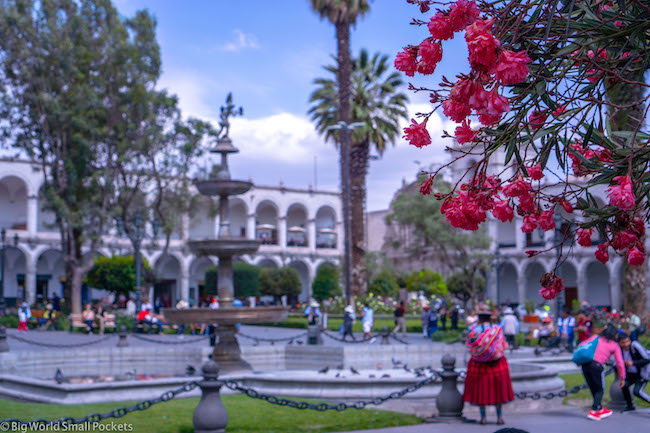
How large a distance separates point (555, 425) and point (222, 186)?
742 cm

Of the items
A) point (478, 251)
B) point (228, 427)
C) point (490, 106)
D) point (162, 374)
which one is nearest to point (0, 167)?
point (478, 251)

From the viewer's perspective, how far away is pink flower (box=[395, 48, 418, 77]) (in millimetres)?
3027

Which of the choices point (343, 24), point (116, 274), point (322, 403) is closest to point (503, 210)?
point (322, 403)

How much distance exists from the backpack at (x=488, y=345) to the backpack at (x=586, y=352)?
94cm

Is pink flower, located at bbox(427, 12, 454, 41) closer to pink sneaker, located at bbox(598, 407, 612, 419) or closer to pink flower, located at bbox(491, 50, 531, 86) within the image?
pink flower, located at bbox(491, 50, 531, 86)

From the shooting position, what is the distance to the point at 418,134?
3119mm

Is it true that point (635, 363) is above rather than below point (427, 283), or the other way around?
below

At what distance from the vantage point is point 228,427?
26.5 ft

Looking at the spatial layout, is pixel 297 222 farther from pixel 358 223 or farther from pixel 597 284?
pixel 358 223

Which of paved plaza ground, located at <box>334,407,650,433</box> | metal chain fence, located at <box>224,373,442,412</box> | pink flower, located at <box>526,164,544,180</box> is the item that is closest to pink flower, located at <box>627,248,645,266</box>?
pink flower, located at <box>526,164,544,180</box>

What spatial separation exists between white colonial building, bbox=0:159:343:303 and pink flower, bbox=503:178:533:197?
31825mm

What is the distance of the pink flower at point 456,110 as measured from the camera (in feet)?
8.70

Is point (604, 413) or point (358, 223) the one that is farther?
point (358, 223)

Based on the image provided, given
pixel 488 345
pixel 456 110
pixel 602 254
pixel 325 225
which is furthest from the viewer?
pixel 325 225
